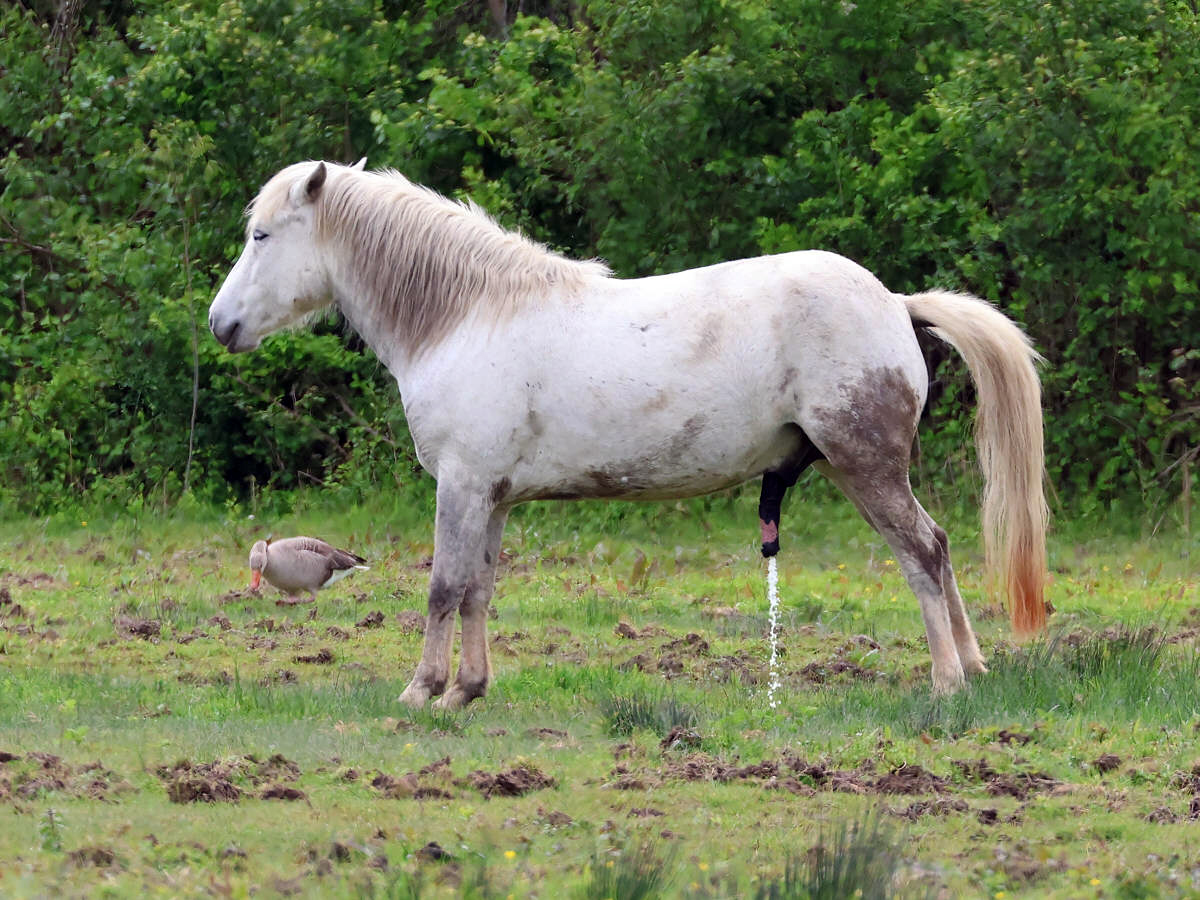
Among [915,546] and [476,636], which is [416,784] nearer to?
[476,636]

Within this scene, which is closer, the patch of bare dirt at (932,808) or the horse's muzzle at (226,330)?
the patch of bare dirt at (932,808)

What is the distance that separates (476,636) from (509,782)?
1699 millimetres

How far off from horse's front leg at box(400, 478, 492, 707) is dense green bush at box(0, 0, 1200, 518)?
598 cm

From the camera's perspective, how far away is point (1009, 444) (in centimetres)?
704

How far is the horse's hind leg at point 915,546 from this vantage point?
22.0 feet

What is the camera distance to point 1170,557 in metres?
10.7

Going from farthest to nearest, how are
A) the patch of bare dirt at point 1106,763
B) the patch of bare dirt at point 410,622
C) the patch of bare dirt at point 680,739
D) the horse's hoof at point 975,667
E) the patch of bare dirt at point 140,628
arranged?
the patch of bare dirt at point 410,622 < the patch of bare dirt at point 140,628 < the horse's hoof at point 975,667 < the patch of bare dirt at point 680,739 < the patch of bare dirt at point 1106,763

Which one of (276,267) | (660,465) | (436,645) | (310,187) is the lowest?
(436,645)

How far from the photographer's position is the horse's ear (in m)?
7.14

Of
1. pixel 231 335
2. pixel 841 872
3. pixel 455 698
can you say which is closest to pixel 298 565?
pixel 231 335

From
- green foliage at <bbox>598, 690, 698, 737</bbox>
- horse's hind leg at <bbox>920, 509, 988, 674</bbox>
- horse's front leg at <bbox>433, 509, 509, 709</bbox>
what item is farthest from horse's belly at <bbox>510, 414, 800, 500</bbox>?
green foliage at <bbox>598, 690, 698, 737</bbox>

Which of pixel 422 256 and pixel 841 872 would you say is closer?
pixel 841 872

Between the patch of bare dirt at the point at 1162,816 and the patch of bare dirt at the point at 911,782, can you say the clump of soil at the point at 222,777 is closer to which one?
the patch of bare dirt at the point at 911,782

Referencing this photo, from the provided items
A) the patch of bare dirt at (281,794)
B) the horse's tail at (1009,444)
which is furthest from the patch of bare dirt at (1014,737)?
the patch of bare dirt at (281,794)
